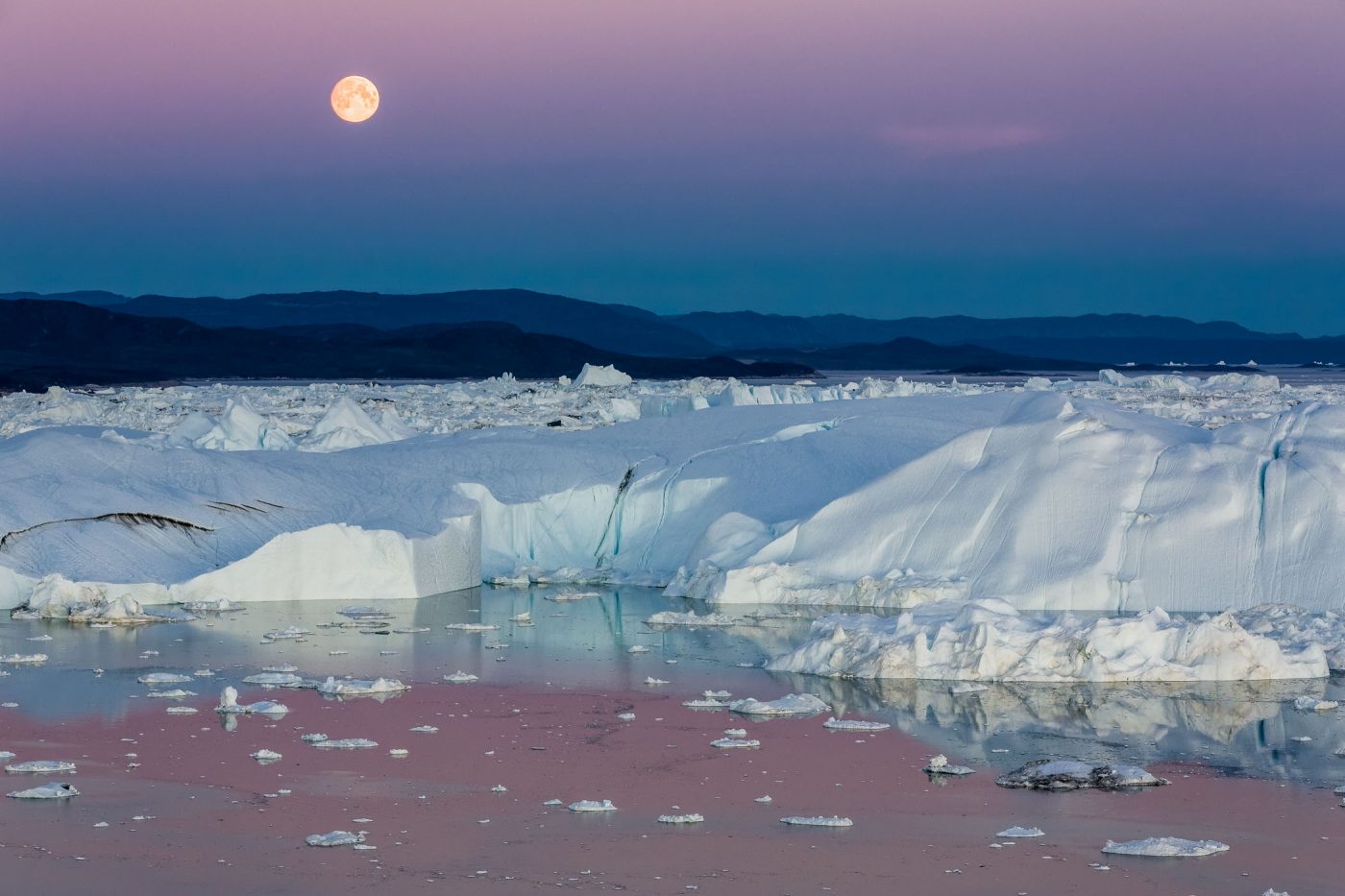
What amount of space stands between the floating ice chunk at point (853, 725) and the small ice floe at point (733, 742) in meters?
0.48

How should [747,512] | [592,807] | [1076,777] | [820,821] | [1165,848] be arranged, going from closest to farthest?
[1165,848] < [820,821] < [592,807] < [1076,777] < [747,512]

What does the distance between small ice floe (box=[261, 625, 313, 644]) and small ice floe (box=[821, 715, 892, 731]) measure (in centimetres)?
399

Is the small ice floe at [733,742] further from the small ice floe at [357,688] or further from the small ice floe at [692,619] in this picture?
the small ice floe at [692,619]

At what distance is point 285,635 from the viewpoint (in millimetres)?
10641

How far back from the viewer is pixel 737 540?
13039 millimetres

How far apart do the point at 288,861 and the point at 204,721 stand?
100 inches

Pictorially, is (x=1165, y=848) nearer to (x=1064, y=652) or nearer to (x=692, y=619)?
(x=1064, y=652)

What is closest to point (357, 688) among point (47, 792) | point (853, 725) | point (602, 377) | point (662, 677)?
point (662, 677)

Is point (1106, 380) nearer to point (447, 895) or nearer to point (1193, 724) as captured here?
point (1193, 724)

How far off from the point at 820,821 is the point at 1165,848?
1241 millimetres

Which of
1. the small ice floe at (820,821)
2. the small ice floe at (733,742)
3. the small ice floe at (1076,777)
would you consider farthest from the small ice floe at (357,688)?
the small ice floe at (1076,777)

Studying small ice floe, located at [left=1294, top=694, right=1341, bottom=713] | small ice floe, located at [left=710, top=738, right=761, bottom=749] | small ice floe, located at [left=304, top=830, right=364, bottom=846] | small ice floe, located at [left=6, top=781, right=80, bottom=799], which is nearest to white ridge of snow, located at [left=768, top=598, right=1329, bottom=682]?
small ice floe, located at [left=1294, top=694, right=1341, bottom=713]

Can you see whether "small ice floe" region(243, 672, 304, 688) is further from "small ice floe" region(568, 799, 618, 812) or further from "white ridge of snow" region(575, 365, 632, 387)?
"white ridge of snow" region(575, 365, 632, 387)

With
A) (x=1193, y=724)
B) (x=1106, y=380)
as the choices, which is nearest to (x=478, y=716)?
(x=1193, y=724)
